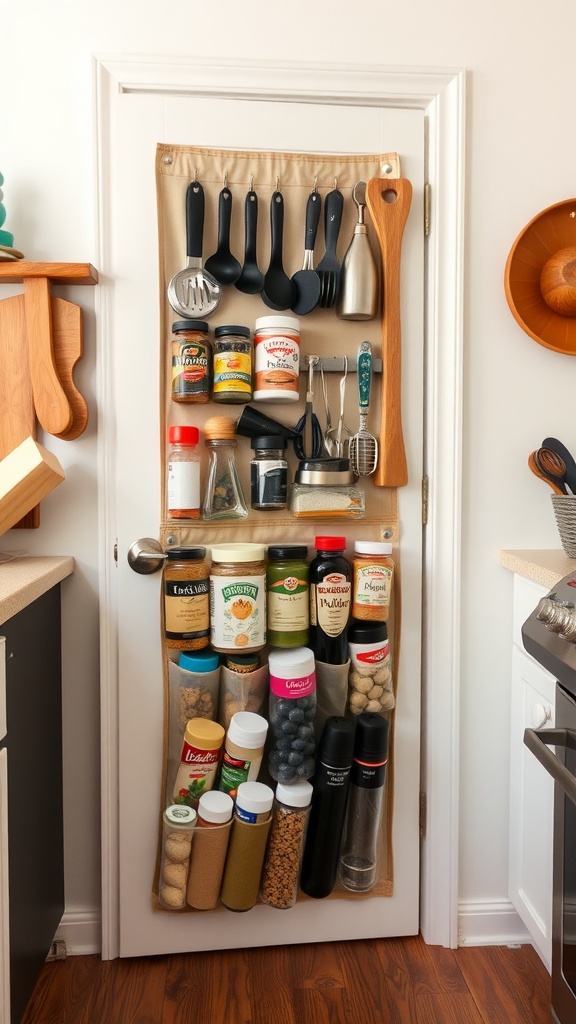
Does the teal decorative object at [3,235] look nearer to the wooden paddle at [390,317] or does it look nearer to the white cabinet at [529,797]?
the wooden paddle at [390,317]

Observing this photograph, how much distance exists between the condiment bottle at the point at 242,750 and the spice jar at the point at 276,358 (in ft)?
2.26

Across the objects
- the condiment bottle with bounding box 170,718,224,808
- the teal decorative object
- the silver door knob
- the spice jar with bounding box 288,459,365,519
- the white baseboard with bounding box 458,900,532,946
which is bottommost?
the white baseboard with bounding box 458,900,532,946

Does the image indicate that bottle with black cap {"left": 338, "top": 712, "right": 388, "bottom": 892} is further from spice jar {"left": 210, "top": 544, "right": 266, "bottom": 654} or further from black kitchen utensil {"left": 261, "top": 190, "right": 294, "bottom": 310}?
black kitchen utensil {"left": 261, "top": 190, "right": 294, "bottom": 310}

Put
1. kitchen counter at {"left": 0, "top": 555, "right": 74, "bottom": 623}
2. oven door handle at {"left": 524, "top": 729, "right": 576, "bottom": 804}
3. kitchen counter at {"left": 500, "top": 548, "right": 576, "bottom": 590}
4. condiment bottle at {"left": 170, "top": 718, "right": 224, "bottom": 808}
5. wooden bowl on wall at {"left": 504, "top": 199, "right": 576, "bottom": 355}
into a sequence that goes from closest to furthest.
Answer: oven door handle at {"left": 524, "top": 729, "right": 576, "bottom": 804} → kitchen counter at {"left": 0, "top": 555, "right": 74, "bottom": 623} → kitchen counter at {"left": 500, "top": 548, "right": 576, "bottom": 590} → condiment bottle at {"left": 170, "top": 718, "right": 224, "bottom": 808} → wooden bowl on wall at {"left": 504, "top": 199, "right": 576, "bottom": 355}

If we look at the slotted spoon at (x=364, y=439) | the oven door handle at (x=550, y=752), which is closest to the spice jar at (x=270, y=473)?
the slotted spoon at (x=364, y=439)

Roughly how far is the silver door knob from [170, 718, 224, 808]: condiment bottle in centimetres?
34

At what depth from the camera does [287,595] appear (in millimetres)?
1537

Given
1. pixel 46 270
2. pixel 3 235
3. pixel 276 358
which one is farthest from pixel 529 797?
Result: pixel 3 235

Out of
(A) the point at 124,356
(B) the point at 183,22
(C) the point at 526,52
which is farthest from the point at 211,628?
(C) the point at 526,52

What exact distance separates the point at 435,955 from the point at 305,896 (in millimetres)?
327

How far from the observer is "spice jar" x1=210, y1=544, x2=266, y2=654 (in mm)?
1505

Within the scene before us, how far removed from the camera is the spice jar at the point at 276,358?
153 cm

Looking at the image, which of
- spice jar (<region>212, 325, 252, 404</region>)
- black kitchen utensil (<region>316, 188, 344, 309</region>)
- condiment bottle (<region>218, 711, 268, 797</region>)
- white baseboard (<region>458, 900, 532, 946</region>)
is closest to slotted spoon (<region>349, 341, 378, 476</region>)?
black kitchen utensil (<region>316, 188, 344, 309</region>)

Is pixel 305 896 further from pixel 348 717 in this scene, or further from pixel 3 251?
pixel 3 251
